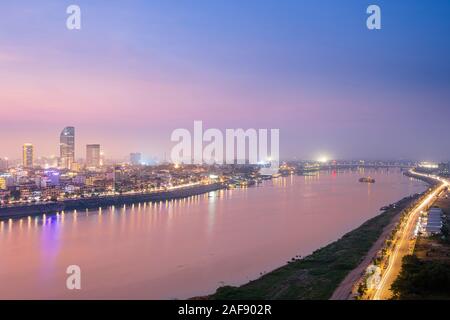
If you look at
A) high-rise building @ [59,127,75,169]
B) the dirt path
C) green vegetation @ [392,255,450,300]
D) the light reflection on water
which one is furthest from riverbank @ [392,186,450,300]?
high-rise building @ [59,127,75,169]

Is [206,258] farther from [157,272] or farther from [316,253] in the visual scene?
[316,253]

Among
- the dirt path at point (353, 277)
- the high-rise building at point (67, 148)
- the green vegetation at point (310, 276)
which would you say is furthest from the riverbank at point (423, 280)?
the high-rise building at point (67, 148)

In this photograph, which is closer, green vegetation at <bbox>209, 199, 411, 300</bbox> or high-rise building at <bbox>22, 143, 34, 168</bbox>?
green vegetation at <bbox>209, 199, 411, 300</bbox>

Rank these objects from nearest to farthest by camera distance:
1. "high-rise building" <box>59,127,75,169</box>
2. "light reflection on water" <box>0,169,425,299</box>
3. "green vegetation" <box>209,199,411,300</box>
Answer: "green vegetation" <box>209,199,411,300</box> → "light reflection on water" <box>0,169,425,299</box> → "high-rise building" <box>59,127,75,169</box>

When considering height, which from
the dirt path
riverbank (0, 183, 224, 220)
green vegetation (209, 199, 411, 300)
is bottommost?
riverbank (0, 183, 224, 220)

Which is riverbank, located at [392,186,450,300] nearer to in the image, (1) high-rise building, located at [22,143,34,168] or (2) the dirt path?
(2) the dirt path

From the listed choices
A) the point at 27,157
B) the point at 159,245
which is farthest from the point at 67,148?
the point at 159,245

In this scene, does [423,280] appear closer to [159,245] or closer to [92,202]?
[159,245]
